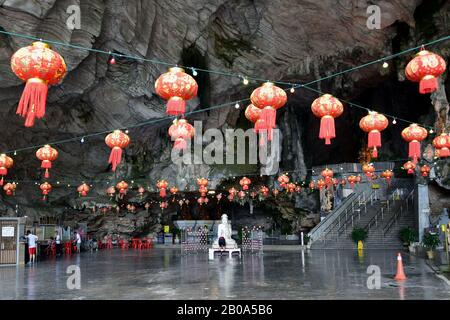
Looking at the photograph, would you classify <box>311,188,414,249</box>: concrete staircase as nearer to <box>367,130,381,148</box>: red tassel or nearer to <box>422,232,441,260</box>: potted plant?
<box>422,232,441,260</box>: potted plant

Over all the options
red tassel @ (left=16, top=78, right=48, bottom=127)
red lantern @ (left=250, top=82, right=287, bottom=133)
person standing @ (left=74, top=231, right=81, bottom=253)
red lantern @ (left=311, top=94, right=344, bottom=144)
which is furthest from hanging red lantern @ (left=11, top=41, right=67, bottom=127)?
person standing @ (left=74, top=231, right=81, bottom=253)

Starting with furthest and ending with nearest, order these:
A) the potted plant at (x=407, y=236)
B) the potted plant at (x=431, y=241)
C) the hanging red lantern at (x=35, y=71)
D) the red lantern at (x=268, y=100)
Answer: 1. the potted plant at (x=407, y=236)
2. the potted plant at (x=431, y=241)
3. the red lantern at (x=268, y=100)
4. the hanging red lantern at (x=35, y=71)

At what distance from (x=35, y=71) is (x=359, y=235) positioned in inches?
684

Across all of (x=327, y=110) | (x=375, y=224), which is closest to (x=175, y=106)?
(x=327, y=110)

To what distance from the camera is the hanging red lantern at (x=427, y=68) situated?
7809 millimetres

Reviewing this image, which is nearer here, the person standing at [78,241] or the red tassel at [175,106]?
the red tassel at [175,106]

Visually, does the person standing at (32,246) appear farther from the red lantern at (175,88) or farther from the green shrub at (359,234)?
the green shrub at (359,234)

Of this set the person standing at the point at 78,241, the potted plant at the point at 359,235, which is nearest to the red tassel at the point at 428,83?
the potted plant at the point at 359,235

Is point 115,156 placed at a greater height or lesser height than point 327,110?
lesser

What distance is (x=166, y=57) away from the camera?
18.5m

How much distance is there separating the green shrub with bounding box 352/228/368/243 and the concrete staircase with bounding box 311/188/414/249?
1.49 ft

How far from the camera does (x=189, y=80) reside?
774 cm

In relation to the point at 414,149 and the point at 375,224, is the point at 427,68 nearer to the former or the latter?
the point at 414,149

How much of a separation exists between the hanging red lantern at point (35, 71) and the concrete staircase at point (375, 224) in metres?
17.3
